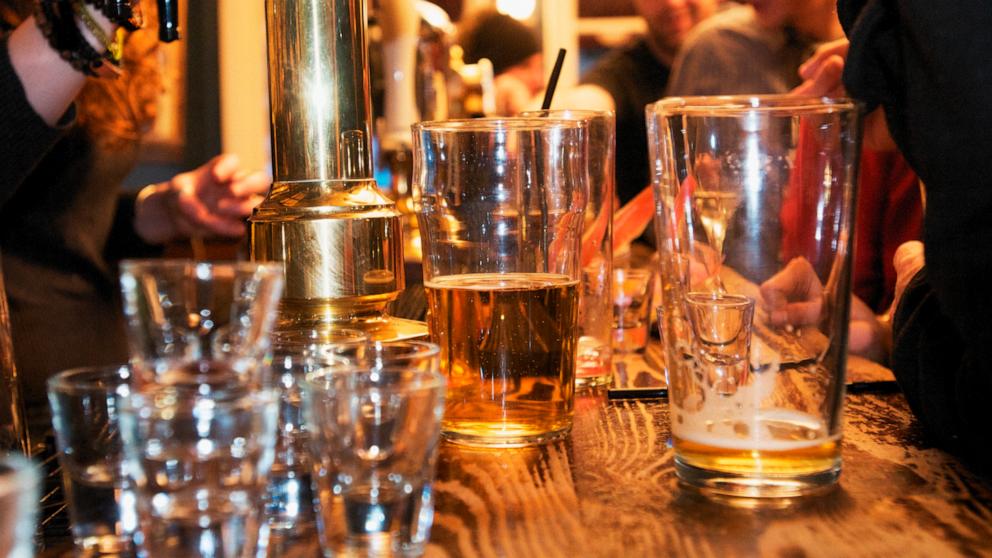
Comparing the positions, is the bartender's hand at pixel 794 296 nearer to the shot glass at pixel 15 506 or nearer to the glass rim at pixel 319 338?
the glass rim at pixel 319 338

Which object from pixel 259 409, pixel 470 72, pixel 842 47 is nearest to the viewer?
pixel 259 409

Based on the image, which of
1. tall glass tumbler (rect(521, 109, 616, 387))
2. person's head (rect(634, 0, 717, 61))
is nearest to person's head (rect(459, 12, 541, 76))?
person's head (rect(634, 0, 717, 61))

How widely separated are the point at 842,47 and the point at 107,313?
5.10ft

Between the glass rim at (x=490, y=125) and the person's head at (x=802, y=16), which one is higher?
the person's head at (x=802, y=16)

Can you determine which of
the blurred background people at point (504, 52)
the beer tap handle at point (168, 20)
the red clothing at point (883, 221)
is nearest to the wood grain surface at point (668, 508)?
the beer tap handle at point (168, 20)

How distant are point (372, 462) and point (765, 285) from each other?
0.76 feet

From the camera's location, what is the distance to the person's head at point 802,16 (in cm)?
259

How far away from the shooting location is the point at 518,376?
694 millimetres

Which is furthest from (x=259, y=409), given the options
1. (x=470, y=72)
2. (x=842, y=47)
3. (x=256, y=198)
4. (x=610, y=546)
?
(x=470, y=72)

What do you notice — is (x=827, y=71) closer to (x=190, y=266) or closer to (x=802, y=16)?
(x=190, y=266)

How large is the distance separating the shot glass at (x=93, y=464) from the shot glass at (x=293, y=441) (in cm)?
7

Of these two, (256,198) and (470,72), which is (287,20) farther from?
(470,72)

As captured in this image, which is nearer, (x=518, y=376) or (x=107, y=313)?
(x=518, y=376)

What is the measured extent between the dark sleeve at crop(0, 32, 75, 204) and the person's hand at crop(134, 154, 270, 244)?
17.3 inches
